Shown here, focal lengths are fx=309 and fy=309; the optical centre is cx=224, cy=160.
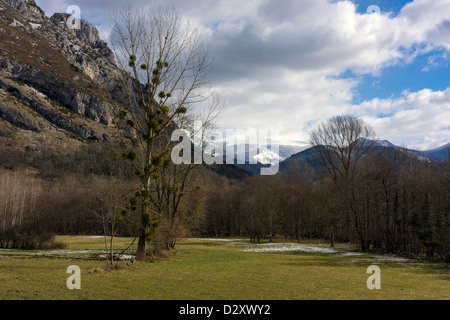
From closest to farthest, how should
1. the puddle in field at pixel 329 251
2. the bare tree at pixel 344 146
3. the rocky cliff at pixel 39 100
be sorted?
the puddle in field at pixel 329 251 < the bare tree at pixel 344 146 < the rocky cliff at pixel 39 100

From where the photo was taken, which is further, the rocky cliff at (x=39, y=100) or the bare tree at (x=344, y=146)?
the rocky cliff at (x=39, y=100)

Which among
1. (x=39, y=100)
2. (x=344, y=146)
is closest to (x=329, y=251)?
(x=344, y=146)

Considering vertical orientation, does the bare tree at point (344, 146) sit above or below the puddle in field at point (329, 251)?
above

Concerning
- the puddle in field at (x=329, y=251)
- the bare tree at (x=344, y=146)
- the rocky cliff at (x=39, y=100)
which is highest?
the rocky cliff at (x=39, y=100)

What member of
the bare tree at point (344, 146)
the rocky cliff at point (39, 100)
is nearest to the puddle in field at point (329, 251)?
the bare tree at point (344, 146)

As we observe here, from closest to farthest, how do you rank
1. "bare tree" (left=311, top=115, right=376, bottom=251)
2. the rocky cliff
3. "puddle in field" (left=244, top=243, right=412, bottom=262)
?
"puddle in field" (left=244, top=243, right=412, bottom=262)
"bare tree" (left=311, top=115, right=376, bottom=251)
the rocky cliff

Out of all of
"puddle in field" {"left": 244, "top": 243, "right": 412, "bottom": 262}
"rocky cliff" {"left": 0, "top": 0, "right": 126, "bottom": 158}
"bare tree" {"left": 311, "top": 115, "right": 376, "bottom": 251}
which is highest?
"rocky cliff" {"left": 0, "top": 0, "right": 126, "bottom": 158}

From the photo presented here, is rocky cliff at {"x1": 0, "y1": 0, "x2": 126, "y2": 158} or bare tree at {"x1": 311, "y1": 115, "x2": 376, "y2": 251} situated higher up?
rocky cliff at {"x1": 0, "y1": 0, "x2": 126, "y2": 158}

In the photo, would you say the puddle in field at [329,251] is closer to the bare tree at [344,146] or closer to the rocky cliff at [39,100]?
the bare tree at [344,146]

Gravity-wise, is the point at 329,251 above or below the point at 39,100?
below

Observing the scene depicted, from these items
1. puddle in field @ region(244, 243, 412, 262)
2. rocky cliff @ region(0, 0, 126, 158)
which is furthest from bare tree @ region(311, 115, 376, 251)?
rocky cliff @ region(0, 0, 126, 158)

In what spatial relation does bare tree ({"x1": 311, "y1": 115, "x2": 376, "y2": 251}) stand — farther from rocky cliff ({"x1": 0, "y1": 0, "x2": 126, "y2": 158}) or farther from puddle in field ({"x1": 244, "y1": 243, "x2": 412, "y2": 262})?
rocky cliff ({"x1": 0, "y1": 0, "x2": 126, "y2": 158})

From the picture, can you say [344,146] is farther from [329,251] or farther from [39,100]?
[39,100]

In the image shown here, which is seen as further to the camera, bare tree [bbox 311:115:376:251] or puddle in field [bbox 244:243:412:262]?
bare tree [bbox 311:115:376:251]
